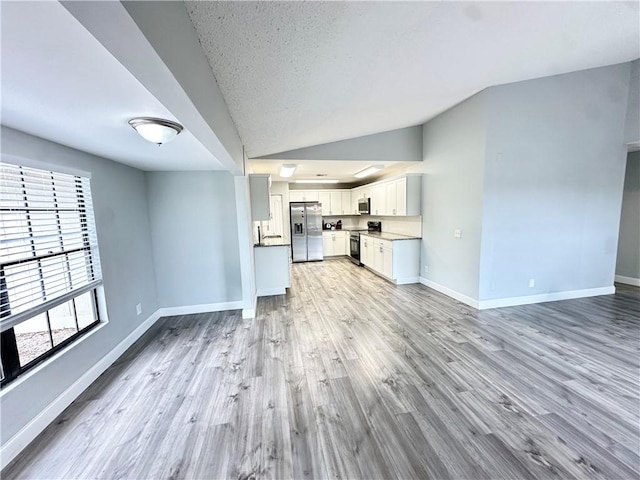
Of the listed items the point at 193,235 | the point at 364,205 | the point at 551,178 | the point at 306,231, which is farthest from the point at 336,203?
the point at 551,178

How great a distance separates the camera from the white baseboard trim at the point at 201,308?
12.6 ft

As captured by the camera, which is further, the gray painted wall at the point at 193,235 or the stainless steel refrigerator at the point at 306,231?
the stainless steel refrigerator at the point at 306,231

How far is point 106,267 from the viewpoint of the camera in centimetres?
269

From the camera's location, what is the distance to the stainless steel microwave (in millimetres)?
6809

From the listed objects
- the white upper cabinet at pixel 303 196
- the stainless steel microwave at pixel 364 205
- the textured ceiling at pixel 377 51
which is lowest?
the stainless steel microwave at pixel 364 205

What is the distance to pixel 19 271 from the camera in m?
1.76

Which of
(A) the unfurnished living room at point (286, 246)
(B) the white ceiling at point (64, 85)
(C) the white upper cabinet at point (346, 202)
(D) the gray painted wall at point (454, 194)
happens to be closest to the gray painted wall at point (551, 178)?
(A) the unfurnished living room at point (286, 246)

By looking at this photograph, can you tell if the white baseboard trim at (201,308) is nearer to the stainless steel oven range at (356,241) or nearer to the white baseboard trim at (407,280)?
the white baseboard trim at (407,280)

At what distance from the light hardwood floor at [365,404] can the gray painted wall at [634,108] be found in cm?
261

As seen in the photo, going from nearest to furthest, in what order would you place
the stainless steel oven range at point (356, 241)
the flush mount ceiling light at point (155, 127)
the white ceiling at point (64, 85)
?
the white ceiling at point (64, 85), the flush mount ceiling light at point (155, 127), the stainless steel oven range at point (356, 241)

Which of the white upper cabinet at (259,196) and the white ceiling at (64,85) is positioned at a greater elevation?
the white ceiling at (64,85)

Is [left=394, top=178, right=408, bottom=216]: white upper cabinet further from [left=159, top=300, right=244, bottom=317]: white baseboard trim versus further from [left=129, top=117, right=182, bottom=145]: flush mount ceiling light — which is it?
[left=129, top=117, right=182, bottom=145]: flush mount ceiling light

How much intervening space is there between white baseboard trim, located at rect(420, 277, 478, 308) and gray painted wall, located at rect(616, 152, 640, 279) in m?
3.57

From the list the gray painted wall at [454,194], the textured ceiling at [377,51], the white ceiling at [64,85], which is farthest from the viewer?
the gray painted wall at [454,194]
